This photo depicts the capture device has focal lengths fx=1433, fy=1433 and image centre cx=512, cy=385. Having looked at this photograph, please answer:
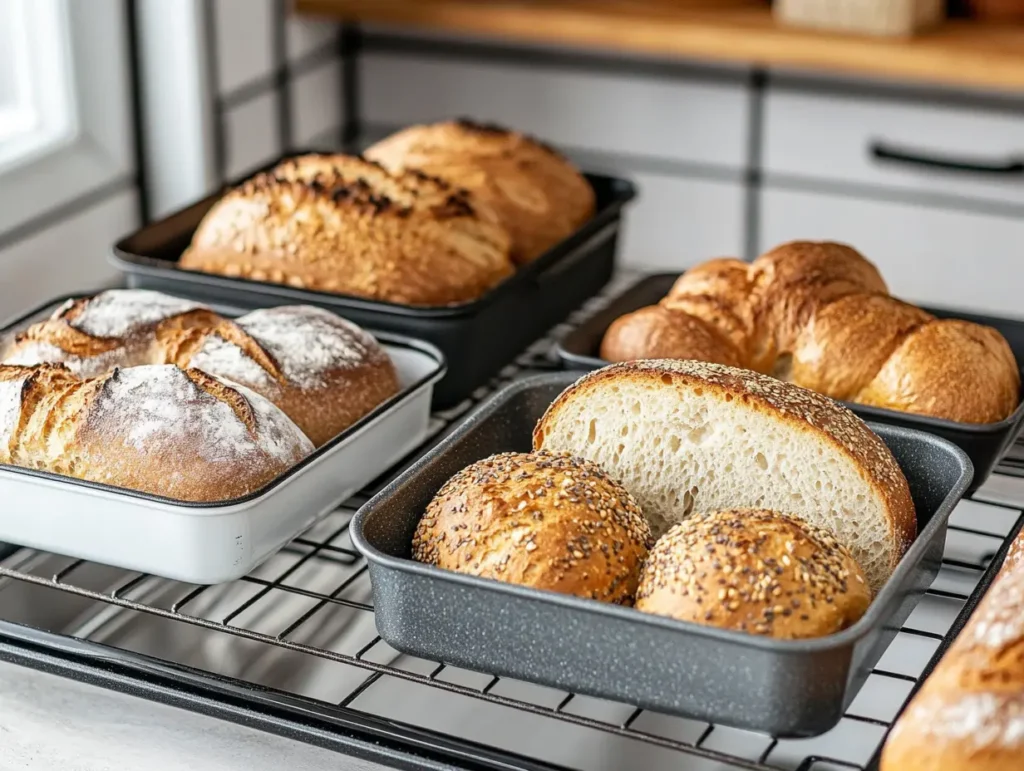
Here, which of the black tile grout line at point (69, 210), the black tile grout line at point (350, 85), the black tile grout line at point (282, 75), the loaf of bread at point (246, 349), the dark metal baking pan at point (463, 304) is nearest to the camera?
the loaf of bread at point (246, 349)

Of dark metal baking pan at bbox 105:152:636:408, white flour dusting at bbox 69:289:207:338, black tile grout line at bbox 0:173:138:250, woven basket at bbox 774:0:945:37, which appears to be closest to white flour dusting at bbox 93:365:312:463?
white flour dusting at bbox 69:289:207:338

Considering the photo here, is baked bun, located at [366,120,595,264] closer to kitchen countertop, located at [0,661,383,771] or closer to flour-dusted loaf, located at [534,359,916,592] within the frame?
flour-dusted loaf, located at [534,359,916,592]

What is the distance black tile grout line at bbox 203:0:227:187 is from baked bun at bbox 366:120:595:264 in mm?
379

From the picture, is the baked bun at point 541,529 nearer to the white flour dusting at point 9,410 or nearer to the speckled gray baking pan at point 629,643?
the speckled gray baking pan at point 629,643

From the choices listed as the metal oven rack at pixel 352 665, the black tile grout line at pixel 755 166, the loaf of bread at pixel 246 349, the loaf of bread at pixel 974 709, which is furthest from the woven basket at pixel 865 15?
the loaf of bread at pixel 974 709

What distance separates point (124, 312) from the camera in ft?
3.57

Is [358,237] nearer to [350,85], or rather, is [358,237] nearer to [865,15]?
[865,15]

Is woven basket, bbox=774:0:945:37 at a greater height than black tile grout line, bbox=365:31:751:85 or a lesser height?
greater

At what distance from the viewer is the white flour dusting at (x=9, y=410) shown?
3.11 ft

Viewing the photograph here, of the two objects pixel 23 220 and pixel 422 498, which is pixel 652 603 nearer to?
pixel 422 498

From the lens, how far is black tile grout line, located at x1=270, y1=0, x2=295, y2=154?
76.7 inches

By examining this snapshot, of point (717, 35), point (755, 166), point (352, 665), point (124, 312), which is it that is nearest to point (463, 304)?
point (124, 312)

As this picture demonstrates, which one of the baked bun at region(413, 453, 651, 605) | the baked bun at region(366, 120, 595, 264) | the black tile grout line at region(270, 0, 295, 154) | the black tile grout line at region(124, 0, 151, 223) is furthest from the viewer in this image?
the black tile grout line at region(270, 0, 295, 154)

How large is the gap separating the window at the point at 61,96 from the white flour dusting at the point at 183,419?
2.10ft
